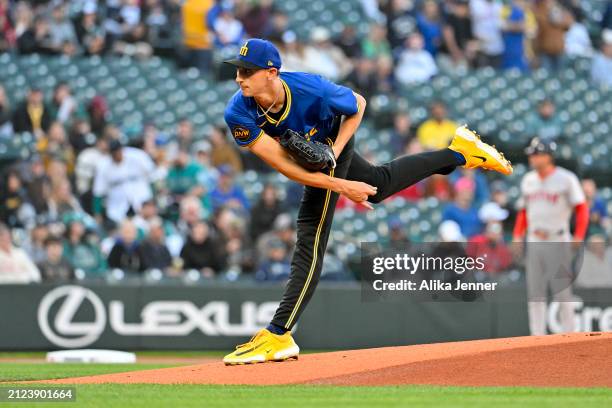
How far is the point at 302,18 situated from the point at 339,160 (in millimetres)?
11794

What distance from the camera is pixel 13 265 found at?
12.3 m

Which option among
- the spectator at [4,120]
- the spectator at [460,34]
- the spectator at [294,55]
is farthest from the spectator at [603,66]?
the spectator at [4,120]

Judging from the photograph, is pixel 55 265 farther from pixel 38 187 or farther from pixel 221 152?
pixel 221 152

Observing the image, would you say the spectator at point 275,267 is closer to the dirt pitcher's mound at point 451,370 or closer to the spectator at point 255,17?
the dirt pitcher's mound at point 451,370

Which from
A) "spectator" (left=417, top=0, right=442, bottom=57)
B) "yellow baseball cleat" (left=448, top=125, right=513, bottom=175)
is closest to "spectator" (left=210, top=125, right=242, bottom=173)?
"spectator" (left=417, top=0, right=442, bottom=57)

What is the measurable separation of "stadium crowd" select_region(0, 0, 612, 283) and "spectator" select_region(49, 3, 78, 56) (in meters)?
0.02

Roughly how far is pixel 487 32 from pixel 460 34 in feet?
1.61

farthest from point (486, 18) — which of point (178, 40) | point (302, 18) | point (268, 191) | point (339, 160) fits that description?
point (339, 160)

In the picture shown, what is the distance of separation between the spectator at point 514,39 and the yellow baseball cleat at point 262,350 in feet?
40.6

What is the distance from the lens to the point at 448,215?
1425 cm

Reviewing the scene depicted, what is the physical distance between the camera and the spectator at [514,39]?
1895 cm

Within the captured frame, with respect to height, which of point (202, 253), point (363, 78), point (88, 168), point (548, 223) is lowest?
point (202, 253)

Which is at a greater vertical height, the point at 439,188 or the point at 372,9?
the point at 372,9

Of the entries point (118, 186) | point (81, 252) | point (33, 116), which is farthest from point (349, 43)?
point (81, 252)
